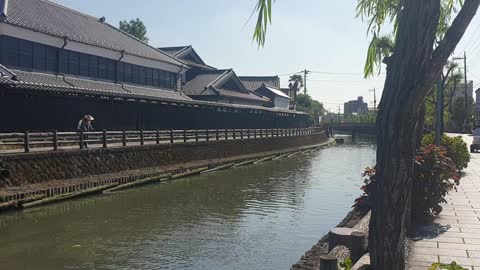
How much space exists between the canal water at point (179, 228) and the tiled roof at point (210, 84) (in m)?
22.1

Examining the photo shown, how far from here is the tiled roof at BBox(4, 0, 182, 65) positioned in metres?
25.3

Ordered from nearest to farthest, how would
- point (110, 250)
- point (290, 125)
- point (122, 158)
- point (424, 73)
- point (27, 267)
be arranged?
point (424, 73) → point (27, 267) → point (110, 250) → point (122, 158) → point (290, 125)

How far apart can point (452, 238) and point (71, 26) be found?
86.7ft

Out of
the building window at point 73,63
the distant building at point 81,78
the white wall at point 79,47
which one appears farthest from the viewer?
the building window at point 73,63

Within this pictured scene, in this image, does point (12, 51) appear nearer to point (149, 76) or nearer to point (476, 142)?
point (149, 76)

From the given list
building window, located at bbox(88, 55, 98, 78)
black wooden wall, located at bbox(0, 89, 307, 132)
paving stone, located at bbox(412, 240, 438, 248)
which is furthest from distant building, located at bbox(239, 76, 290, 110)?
paving stone, located at bbox(412, 240, 438, 248)

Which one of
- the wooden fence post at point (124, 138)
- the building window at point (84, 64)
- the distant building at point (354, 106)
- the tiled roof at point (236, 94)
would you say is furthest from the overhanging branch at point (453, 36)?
the distant building at point (354, 106)

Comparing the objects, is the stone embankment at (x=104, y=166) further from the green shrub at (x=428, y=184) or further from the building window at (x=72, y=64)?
the green shrub at (x=428, y=184)

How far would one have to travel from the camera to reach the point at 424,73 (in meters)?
3.70

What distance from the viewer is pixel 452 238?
8508 mm

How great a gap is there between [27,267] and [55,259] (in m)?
0.67

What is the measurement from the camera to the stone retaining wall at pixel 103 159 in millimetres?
16250

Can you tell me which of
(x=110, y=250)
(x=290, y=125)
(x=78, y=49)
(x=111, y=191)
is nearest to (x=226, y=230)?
(x=110, y=250)

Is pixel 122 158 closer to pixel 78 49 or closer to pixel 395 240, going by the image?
pixel 78 49
